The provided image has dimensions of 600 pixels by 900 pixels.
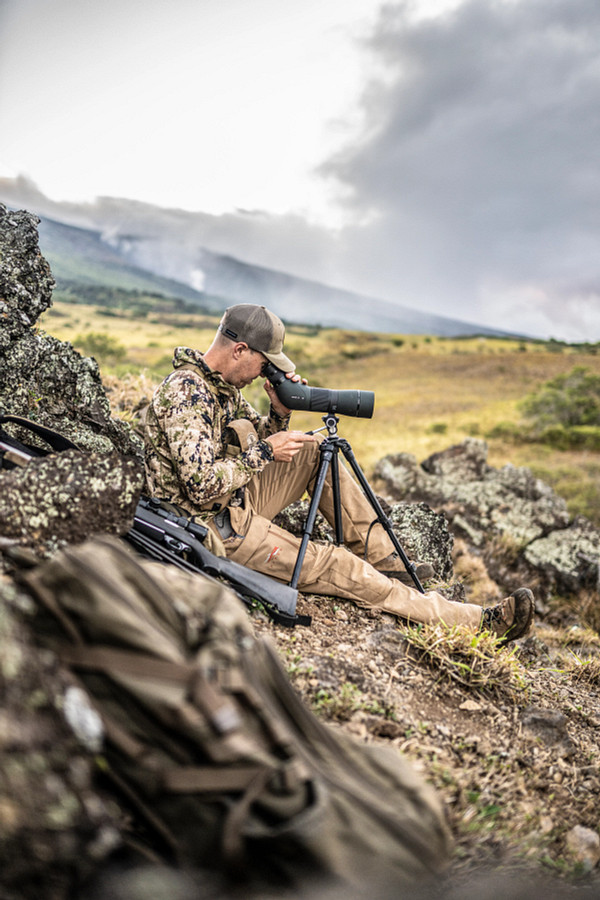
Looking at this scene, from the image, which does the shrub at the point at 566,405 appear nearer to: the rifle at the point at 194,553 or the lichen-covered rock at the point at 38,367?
the lichen-covered rock at the point at 38,367

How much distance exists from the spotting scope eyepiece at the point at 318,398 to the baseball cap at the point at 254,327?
0.20 m

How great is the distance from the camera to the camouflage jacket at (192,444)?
3.79m

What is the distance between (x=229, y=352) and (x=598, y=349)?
48.1m

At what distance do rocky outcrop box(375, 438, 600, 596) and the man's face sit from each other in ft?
17.3

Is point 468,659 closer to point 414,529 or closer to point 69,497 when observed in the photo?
point 414,529

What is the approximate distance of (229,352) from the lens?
411 centimetres

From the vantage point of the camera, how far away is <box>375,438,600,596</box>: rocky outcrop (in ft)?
26.0

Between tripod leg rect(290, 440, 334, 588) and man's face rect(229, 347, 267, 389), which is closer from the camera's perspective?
tripod leg rect(290, 440, 334, 588)

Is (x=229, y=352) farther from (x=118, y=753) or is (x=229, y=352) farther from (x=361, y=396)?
(x=118, y=753)

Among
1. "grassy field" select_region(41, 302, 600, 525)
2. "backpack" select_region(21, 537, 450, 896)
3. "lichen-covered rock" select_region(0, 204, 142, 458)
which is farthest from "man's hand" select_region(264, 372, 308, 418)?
"backpack" select_region(21, 537, 450, 896)

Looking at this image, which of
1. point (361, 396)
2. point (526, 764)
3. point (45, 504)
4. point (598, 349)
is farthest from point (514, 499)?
point (598, 349)

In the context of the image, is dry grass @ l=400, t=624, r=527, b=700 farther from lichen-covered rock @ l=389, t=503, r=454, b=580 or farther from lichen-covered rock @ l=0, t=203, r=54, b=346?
lichen-covered rock @ l=0, t=203, r=54, b=346

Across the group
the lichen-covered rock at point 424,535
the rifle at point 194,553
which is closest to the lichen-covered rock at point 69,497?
the rifle at point 194,553

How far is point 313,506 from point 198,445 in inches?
39.7
